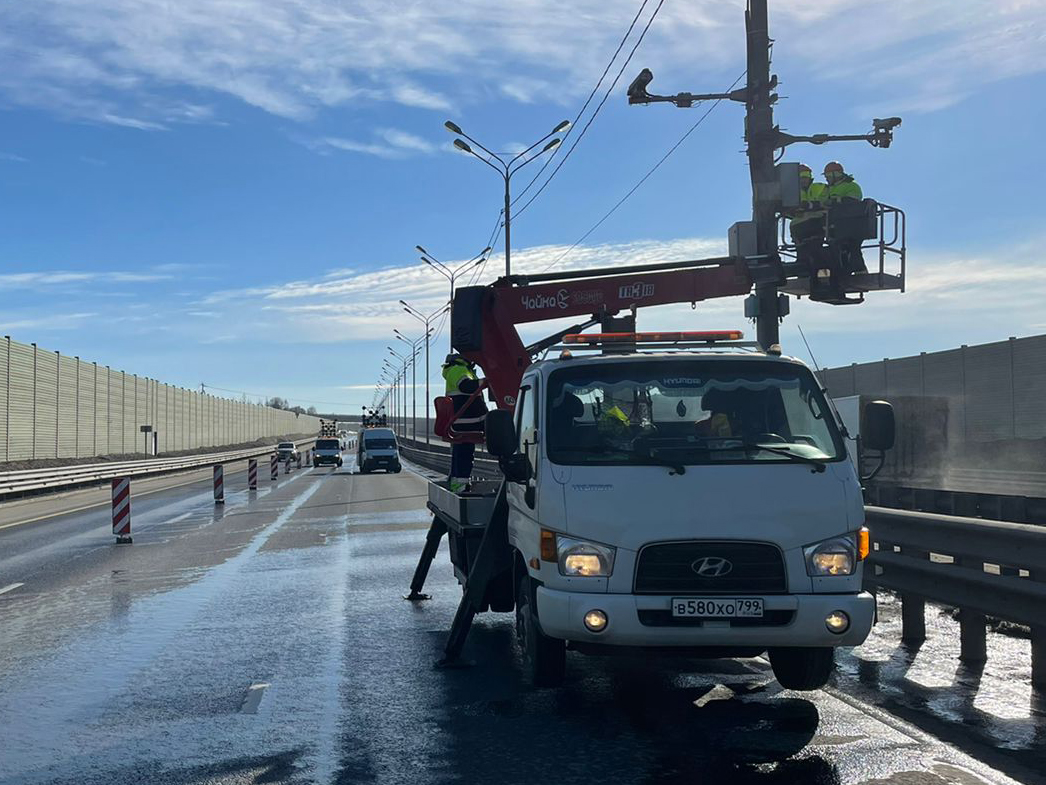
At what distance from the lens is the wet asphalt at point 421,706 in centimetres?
548

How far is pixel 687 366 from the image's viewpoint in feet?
23.6

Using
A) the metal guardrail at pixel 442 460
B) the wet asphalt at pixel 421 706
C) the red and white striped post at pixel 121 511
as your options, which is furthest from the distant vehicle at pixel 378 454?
the wet asphalt at pixel 421 706

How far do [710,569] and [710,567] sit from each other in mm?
11

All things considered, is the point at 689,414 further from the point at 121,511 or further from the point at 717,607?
the point at 121,511

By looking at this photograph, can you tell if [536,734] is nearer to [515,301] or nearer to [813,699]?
[813,699]

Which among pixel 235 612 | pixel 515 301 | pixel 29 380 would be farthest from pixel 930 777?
pixel 29 380

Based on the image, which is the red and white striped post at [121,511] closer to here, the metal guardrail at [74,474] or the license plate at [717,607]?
the license plate at [717,607]

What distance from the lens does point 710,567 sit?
20.2 ft

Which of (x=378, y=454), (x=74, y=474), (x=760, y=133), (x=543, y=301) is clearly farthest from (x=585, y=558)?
(x=378, y=454)

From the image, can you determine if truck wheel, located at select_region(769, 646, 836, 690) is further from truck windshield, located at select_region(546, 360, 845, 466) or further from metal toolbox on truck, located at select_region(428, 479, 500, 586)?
metal toolbox on truck, located at select_region(428, 479, 500, 586)

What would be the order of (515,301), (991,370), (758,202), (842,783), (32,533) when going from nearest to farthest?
(842,783) < (515,301) < (758,202) < (32,533) < (991,370)

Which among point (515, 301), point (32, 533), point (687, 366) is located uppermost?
point (515, 301)

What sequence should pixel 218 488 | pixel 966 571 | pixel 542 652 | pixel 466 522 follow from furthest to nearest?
1. pixel 218 488
2. pixel 466 522
3. pixel 966 571
4. pixel 542 652

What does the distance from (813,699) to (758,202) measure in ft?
29.3
